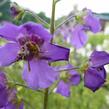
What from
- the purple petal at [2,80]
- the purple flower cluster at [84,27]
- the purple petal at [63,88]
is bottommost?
the purple petal at [63,88]

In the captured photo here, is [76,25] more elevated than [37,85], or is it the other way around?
[76,25]

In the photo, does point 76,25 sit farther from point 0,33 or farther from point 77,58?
point 77,58

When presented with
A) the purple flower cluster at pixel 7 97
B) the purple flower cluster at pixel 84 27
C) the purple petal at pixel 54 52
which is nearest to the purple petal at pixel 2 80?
the purple flower cluster at pixel 7 97

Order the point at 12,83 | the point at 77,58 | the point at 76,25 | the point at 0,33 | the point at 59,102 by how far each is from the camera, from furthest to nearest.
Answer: the point at 77,58
the point at 59,102
the point at 76,25
the point at 12,83
the point at 0,33

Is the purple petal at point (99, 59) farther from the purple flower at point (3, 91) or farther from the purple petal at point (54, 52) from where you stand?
the purple flower at point (3, 91)

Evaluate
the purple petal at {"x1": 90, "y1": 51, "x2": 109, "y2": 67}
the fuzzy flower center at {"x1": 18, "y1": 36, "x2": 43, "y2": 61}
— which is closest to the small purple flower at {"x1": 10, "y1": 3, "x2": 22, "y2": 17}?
the fuzzy flower center at {"x1": 18, "y1": 36, "x2": 43, "y2": 61}

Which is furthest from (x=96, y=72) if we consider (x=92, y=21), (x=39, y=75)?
(x=92, y=21)

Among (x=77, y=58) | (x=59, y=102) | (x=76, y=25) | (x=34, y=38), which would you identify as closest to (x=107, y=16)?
(x=76, y=25)
